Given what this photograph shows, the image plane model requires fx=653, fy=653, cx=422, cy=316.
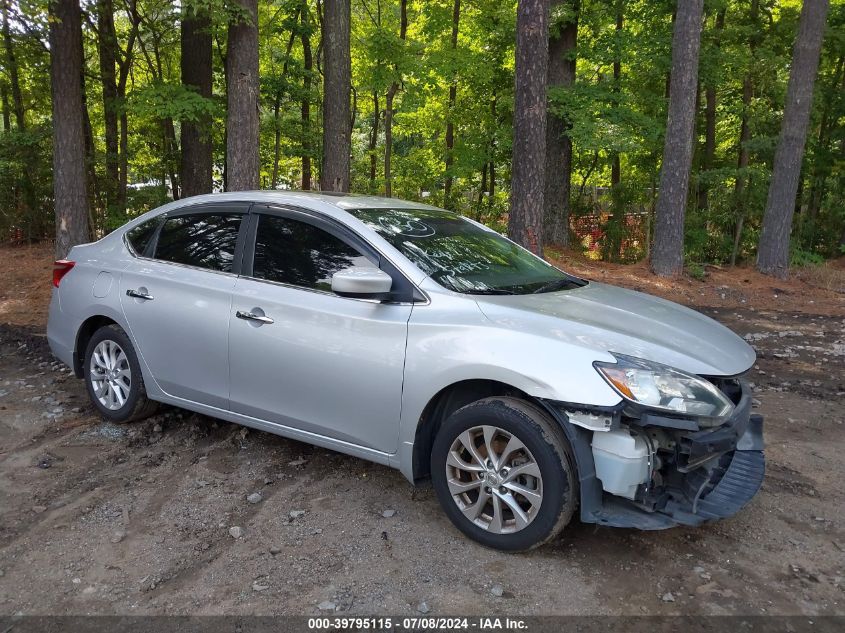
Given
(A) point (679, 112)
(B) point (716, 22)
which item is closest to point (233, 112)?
(A) point (679, 112)

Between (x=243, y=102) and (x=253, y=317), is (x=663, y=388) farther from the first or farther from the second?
(x=243, y=102)

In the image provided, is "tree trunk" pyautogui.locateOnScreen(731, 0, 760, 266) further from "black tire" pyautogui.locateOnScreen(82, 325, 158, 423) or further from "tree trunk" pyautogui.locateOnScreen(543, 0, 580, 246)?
"black tire" pyautogui.locateOnScreen(82, 325, 158, 423)

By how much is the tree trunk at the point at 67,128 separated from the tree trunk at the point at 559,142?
990 centimetres

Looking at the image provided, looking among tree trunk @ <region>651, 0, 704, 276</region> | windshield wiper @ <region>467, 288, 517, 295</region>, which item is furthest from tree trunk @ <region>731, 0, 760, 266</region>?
windshield wiper @ <region>467, 288, 517, 295</region>

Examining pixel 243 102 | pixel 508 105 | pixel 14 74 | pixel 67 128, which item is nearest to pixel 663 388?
pixel 243 102

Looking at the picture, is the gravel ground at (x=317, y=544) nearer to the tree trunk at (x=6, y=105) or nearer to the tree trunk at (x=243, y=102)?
the tree trunk at (x=243, y=102)

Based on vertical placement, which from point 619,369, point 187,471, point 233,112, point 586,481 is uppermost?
point 233,112

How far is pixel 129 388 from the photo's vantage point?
499 cm

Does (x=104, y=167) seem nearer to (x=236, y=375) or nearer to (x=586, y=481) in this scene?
(x=236, y=375)

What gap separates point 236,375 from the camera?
14.0 ft

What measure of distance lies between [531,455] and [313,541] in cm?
127

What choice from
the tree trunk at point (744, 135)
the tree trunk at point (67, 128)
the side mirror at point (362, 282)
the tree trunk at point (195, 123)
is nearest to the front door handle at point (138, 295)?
the side mirror at point (362, 282)

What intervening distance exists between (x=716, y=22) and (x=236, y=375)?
19241 millimetres

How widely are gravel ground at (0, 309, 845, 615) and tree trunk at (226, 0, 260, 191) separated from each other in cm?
605
